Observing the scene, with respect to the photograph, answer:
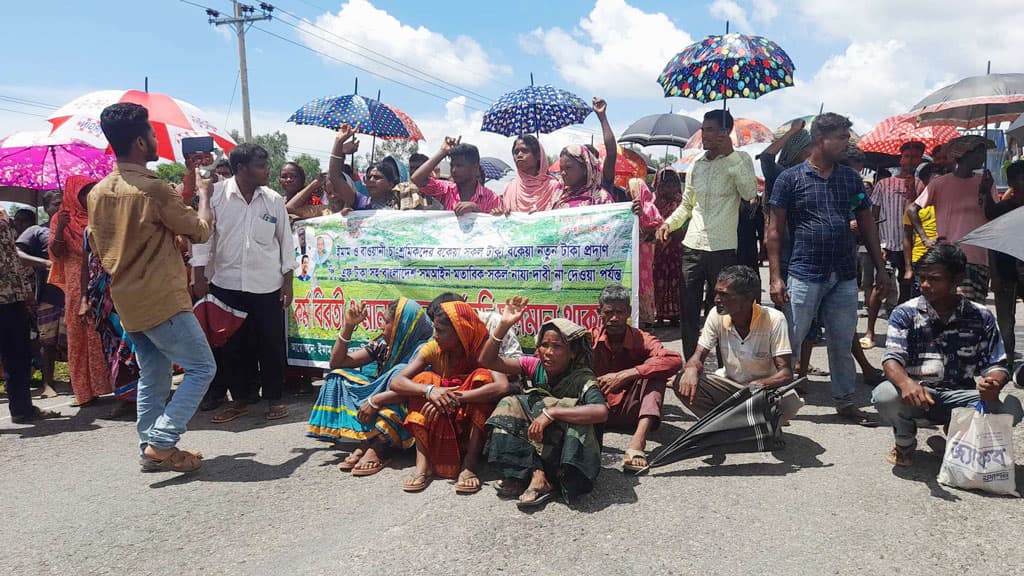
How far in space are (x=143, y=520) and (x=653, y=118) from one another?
1505 centimetres

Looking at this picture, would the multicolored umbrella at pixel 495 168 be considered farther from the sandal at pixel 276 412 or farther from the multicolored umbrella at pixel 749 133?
the sandal at pixel 276 412

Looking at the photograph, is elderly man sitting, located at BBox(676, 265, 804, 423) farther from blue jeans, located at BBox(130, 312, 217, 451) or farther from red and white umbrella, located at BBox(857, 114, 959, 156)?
red and white umbrella, located at BBox(857, 114, 959, 156)

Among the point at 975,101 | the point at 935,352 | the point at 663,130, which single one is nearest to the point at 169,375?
the point at 935,352

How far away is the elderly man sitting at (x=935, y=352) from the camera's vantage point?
348 centimetres

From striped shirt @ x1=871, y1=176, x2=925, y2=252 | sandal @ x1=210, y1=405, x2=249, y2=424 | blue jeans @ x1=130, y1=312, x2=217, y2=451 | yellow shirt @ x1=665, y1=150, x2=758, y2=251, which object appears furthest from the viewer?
striped shirt @ x1=871, y1=176, x2=925, y2=252

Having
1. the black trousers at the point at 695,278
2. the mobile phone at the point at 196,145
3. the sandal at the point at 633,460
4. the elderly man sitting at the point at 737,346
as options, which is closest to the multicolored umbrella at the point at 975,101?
the black trousers at the point at 695,278

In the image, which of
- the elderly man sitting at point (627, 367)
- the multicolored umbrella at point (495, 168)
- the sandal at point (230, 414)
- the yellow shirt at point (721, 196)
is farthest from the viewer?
the multicolored umbrella at point (495, 168)

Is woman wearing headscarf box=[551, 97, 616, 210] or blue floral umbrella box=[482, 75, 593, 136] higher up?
blue floral umbrella box=[482, 75, 593, 136]

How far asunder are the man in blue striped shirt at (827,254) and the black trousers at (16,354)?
5626mm

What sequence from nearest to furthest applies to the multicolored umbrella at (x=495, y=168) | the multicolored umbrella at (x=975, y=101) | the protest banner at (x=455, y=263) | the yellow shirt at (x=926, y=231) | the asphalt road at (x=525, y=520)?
1. the asphalt road at (x=525, y=520)
2. the protest banner at (x=455, y=263)
3. the yellow shirt at (x=926, y=231)
4. the multicolored umbrella at (x=975, y=101)
5. the multicolored umbrella at (x=495, y=168)

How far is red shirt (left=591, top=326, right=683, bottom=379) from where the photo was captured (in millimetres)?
4094

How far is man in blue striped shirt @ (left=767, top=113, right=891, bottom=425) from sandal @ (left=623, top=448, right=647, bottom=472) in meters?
1.52

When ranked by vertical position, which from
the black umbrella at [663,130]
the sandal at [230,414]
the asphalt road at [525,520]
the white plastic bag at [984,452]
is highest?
the black umbrella at [663,130]

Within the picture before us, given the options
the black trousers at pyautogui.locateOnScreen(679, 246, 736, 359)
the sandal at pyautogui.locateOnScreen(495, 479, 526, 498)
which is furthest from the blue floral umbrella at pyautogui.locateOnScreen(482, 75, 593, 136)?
the sandal at pyautogui.locateOnScreen(495, 479, 526, 498)
